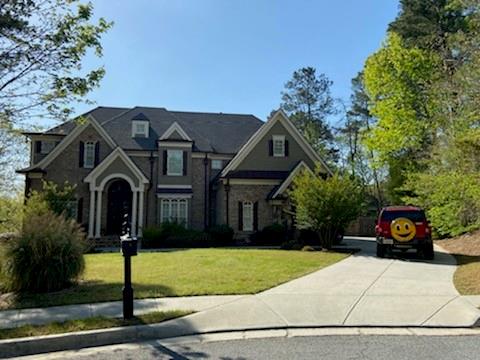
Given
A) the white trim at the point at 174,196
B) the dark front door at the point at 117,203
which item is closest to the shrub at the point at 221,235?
the white trim at the point at 174,196

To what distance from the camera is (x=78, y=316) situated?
7.20m

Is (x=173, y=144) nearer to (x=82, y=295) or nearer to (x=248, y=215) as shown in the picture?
(x=248, y=215)

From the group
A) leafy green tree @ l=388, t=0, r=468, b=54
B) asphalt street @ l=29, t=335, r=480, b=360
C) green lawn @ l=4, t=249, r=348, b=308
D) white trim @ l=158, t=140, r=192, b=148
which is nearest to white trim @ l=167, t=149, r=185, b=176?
white trim @ l=158, t=140, r=192, b=148

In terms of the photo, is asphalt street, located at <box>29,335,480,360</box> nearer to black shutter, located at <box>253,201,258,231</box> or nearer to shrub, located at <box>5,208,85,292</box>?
shrub, located at <box>5,208,85,292</box>

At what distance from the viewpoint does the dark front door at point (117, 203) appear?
25484mm

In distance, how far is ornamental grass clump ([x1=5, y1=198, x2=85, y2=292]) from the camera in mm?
9070

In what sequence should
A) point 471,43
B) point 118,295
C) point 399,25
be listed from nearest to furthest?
point 118,295 → point 471,43 → point 399,25

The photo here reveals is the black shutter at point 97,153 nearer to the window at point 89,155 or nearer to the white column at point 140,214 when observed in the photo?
the window at point 89,155

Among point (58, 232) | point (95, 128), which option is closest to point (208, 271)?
point (58, 232)

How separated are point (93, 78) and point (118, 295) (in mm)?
5585

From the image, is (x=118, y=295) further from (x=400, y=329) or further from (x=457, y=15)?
(x=457, y=15)

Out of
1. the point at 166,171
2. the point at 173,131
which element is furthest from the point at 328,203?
the point at 173,131

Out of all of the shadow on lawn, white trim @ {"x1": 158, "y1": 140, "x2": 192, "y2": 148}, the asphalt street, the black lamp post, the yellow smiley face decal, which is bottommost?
the asphalt street

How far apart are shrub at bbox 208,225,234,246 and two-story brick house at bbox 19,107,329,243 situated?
99 cm
